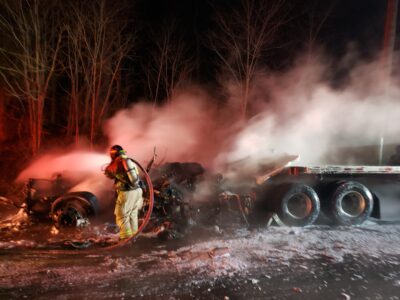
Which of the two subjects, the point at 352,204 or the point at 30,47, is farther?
the point at 30,47

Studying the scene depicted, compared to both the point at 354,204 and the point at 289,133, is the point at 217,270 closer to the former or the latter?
the point at 354,204

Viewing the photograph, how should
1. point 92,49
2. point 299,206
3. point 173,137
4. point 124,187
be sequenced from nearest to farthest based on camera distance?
point 124,187 < point 299,206 < point 173,137 < point 92,49

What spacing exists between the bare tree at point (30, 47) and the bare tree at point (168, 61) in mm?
7204

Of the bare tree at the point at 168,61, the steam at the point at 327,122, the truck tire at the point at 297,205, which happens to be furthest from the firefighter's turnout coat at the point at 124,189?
the bare tree at the point at 168,61

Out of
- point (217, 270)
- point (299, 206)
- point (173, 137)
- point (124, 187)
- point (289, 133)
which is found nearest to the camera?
point (217, 270)

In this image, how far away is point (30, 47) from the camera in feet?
41.8

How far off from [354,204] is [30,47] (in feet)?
40.0

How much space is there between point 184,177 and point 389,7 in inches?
313

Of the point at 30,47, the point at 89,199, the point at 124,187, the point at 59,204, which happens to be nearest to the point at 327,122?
the point at 124,187

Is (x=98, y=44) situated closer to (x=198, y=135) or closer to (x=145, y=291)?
(x=198, y=135)

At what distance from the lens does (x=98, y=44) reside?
46.3 ft

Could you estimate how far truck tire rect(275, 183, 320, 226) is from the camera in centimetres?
752

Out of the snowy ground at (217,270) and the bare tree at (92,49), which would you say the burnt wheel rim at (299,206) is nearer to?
the snowy ground at (217,270)

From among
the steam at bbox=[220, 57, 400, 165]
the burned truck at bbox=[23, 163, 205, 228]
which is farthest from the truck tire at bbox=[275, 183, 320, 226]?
the burned truck at bbox=[23, 163, 205, 228]
